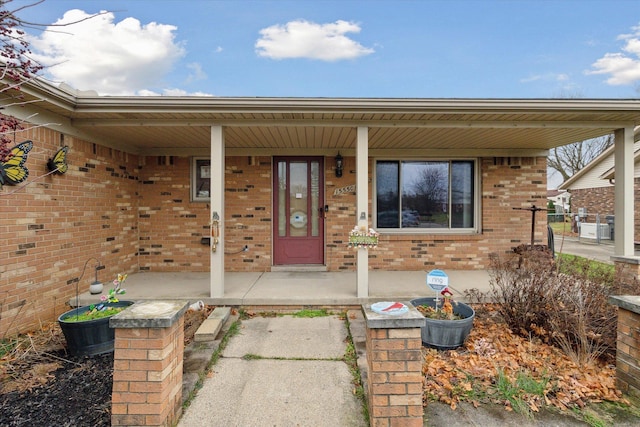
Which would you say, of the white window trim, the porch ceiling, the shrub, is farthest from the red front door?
the shrub

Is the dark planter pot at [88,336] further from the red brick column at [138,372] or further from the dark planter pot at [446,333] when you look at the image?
the dark planter pot at [446,333]

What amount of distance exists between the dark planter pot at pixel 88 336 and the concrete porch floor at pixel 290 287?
126 centimetres

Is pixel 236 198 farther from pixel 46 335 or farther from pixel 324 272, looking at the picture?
pixel 46 335

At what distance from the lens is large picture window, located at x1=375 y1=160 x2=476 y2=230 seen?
6.40m

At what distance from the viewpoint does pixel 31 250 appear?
3.76m

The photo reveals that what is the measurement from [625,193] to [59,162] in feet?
25.0

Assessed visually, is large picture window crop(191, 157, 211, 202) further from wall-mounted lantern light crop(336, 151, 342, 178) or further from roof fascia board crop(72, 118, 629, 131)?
wall-mounted lantern light crop(336, 151, 342, 178)

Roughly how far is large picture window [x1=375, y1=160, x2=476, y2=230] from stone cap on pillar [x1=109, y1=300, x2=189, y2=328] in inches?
191

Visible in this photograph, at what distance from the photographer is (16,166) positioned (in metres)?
3.46

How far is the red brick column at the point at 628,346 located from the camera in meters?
2.35

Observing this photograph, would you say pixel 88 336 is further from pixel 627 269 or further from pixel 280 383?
pixel 627 269

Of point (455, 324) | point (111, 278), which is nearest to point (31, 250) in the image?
point (111, 278)

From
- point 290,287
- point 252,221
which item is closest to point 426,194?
point 290,287

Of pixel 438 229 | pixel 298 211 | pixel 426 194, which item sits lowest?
pixel 438 229
